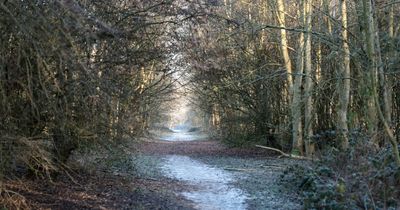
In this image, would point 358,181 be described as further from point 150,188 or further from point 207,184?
point 207,184

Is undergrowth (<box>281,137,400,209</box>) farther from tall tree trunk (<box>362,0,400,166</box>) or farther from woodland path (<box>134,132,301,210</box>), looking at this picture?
woodland path (<box>134,132,301,210</box>)

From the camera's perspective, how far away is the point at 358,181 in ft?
26.0

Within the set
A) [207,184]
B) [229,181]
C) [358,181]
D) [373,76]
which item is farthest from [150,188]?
[373,76]

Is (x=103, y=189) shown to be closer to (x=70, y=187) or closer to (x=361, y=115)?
(x=70, y=187)

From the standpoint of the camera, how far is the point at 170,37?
12.2m

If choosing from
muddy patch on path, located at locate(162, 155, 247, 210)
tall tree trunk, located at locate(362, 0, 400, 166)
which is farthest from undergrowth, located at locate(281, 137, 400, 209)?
muddy patch on path, located at locate(162, 155, 247, 210)

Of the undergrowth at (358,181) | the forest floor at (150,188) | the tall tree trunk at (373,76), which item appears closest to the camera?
the undergrowth at (358,181)

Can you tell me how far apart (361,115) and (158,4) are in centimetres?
885

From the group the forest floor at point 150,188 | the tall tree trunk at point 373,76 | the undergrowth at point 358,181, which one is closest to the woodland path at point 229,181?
the forest floor at point 150,188

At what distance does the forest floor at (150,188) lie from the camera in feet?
31.8

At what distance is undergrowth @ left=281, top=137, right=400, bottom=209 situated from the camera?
760 centimetres

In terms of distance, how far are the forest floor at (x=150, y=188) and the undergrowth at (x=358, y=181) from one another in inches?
41.9

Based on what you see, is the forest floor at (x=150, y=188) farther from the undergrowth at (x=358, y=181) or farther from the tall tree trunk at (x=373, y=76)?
the tall tree trunk at (x=373, y=76)

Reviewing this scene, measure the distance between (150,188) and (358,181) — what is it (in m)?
5.69
